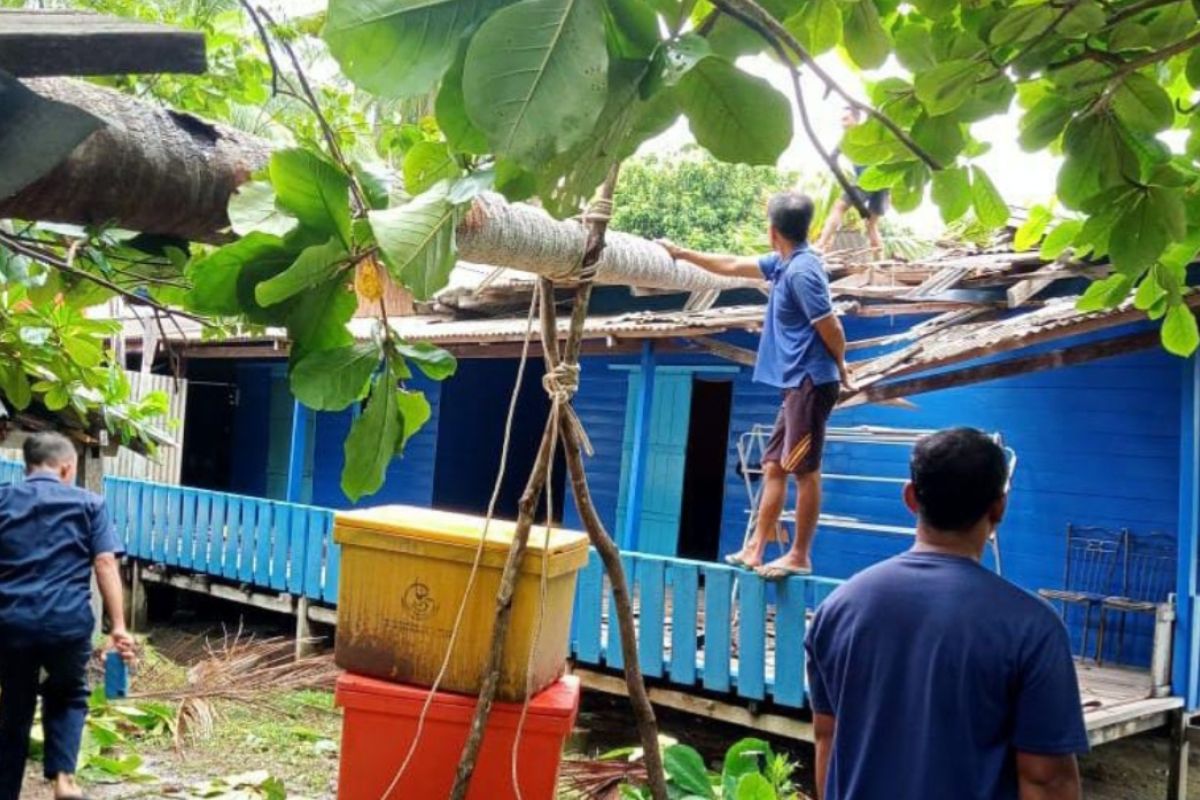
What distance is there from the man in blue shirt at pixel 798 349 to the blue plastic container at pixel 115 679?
514 cm

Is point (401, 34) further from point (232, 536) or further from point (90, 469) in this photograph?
point (232, 536)

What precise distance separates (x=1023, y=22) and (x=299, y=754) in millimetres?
7012

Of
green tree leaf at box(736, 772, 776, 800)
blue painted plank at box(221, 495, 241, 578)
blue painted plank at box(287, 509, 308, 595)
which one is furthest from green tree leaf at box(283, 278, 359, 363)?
blue painted plank at box(221, 495, 241, 578)

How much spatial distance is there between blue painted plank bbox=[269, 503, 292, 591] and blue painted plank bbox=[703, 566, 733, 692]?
15.5 ft

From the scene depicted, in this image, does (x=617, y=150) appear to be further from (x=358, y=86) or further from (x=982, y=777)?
(x=982, y=777)

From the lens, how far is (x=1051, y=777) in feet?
6.56

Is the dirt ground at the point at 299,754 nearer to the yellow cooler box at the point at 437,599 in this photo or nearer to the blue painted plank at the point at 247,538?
the blue painted plank at the point at 247,538

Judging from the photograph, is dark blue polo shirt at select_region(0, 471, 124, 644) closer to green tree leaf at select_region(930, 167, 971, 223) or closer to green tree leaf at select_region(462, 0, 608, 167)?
green tree leaf at select_region(930, 167, 971, 223)

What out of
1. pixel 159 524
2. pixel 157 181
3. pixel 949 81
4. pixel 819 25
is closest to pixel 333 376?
pixel 157 181

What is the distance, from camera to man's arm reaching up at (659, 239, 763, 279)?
10.6 ft

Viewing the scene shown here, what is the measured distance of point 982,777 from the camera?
206cm

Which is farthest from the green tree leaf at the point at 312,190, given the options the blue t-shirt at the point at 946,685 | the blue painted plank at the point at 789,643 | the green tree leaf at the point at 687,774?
the blue painted plank at the point at 789,643

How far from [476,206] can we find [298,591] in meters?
8.65

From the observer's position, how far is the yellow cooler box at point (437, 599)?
247 cm
